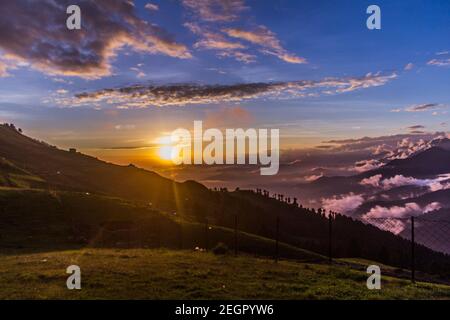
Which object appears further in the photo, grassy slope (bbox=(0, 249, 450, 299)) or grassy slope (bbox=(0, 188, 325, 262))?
grassy slope (bbox=(0, 188, 325, 262))

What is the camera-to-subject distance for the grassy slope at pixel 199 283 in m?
21.6

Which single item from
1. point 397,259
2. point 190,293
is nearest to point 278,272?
point 190,293

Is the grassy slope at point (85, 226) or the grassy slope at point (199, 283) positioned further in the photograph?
the grassy slope at point (85, 226)

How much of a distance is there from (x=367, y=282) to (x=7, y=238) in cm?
5164

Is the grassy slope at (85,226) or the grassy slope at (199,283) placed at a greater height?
the grassy slope at (199,283)

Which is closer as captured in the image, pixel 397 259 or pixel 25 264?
pixel 25 264

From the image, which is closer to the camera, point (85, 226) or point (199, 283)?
point (199, 283)

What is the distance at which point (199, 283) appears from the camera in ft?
79.8

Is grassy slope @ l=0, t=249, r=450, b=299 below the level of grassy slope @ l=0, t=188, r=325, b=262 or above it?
above

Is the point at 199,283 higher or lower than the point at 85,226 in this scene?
higher

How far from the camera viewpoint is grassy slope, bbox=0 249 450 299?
2158 cm
